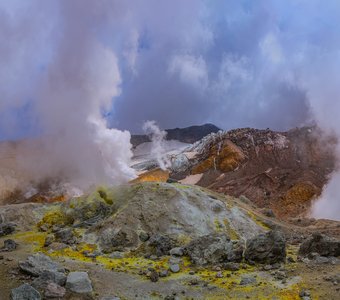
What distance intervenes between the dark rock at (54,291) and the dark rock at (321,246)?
52.9 ft

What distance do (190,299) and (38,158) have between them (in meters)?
123

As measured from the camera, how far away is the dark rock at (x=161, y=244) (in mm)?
32031

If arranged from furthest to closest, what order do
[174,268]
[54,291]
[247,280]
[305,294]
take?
[174,268]
[247,280]
[305,294]
[54,291]

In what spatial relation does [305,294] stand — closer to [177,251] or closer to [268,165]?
[177,251]

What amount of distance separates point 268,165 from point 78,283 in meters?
134

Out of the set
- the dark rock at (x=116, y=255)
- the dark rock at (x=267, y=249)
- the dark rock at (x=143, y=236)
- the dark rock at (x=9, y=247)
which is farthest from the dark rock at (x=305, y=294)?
the dark rock at (x=9, y=247)

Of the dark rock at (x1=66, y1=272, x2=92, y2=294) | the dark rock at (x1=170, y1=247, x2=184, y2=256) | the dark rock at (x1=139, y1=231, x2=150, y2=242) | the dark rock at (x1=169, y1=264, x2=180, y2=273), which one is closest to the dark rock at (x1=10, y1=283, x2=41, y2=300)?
the dark rock at (x1=66, y1=272, x2=92, y2=294)

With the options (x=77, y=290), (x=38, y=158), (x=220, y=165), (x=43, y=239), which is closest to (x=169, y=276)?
(x=77, y=290)

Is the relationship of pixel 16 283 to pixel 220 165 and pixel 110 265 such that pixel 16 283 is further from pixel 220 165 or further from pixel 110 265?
pixel 220 165

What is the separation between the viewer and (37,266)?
2306 centimetres

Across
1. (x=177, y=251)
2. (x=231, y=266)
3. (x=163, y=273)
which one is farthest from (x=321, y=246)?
(x=163, y=273)

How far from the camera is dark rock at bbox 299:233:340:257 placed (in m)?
27.2

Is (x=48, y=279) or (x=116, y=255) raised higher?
(x=116, y=255)

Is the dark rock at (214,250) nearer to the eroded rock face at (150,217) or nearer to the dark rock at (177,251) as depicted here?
the dark rock at (177,251)
